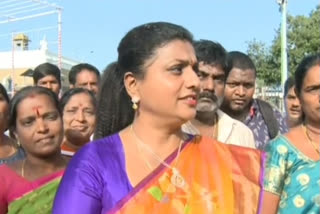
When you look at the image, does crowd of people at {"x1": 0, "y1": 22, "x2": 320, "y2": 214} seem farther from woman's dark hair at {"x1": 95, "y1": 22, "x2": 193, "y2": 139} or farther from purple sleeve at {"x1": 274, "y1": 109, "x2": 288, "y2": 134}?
purple sleeve at {"x1": 274, "y1": 109, "x2": 288, "y2": 134}

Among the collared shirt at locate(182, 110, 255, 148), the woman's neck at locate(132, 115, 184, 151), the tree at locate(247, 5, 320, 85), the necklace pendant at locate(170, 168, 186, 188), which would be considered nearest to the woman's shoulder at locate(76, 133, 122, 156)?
the woman's neck at locate(132, 115, 184, 151)

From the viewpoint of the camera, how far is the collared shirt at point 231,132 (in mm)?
3277

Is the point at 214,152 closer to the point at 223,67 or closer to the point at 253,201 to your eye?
the point at 253,201

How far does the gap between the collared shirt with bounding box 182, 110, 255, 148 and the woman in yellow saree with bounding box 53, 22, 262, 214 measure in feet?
3.46

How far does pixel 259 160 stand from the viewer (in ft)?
7.20

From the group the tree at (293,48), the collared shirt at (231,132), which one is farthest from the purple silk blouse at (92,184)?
the tree at (293,48)

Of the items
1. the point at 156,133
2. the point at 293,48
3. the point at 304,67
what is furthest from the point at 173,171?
the point at 293,48

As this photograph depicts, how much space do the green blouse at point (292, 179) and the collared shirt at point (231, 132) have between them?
868 millimetres

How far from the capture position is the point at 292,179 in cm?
234

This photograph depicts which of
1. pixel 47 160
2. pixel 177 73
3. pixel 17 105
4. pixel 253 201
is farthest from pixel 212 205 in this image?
pixel 17 105

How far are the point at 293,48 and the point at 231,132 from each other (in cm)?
2268

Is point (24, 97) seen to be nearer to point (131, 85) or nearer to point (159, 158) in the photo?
point (131, 85)

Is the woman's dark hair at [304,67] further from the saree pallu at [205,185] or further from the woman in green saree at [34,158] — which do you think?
the woman in green saree at [34,158]

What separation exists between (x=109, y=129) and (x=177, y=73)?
533 mm
